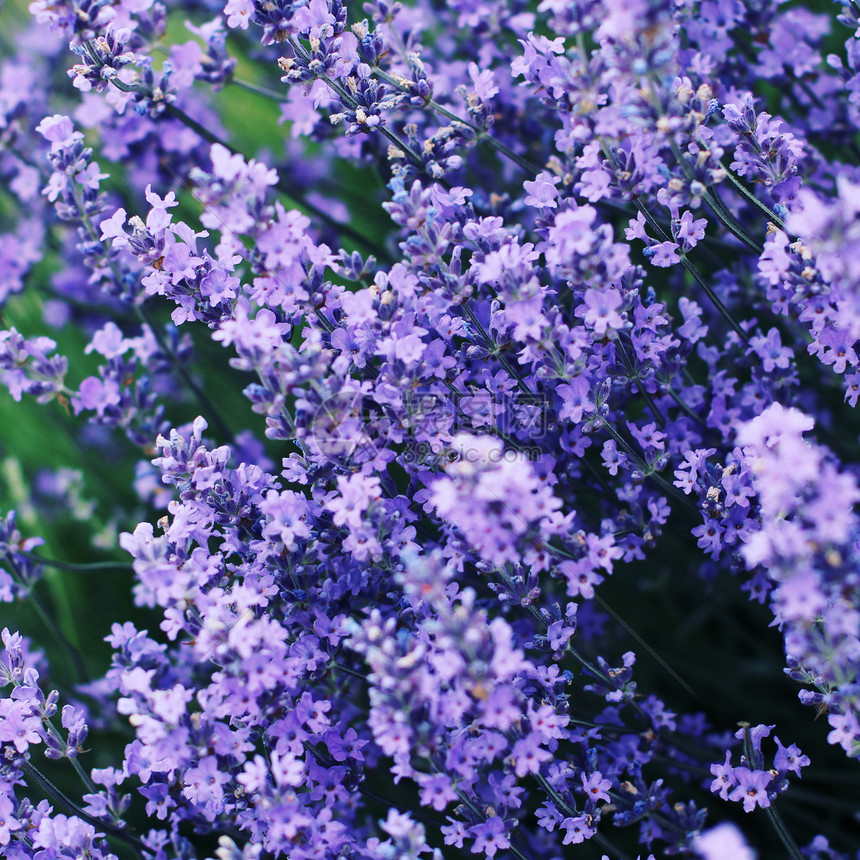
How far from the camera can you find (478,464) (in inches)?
44.5

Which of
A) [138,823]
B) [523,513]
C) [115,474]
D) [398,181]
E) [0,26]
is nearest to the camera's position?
[523,513]

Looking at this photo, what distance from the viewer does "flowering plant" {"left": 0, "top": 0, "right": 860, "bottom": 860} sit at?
115 centimetres

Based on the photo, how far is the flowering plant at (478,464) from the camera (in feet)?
3.78

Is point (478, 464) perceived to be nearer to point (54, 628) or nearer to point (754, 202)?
point (754, 202)

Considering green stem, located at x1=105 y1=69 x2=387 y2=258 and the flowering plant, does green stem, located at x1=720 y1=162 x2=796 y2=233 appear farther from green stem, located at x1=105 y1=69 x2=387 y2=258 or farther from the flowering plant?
green stem, located at x1=105 y1=69 x2=387 y2=258

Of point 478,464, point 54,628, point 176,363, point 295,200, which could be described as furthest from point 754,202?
point 54,628

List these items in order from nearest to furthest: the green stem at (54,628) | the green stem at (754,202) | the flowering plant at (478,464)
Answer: the flowering plant at (478,464), the green stem at (754,202), the green stem at (54,628)

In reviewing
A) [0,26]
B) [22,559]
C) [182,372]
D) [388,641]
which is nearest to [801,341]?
[388,641]

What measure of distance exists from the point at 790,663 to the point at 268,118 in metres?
2.15

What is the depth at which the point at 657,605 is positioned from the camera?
223cm

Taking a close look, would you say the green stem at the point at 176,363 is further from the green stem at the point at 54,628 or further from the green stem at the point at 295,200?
the green stem at the point at 54,628


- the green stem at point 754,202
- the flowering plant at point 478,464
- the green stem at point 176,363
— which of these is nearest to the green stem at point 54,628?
the flowering plant at point 478,464

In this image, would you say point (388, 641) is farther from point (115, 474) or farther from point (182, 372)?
point (115, 474)

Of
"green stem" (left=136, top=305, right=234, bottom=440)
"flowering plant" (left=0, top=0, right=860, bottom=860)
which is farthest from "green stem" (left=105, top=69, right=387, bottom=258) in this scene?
"green stem" (left=136, top=305, right=234, bottom=440)
